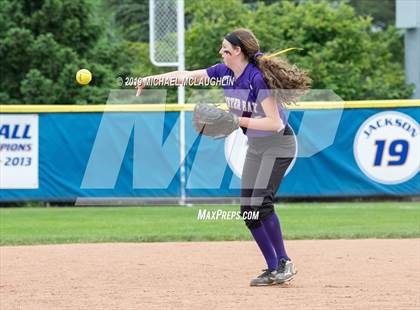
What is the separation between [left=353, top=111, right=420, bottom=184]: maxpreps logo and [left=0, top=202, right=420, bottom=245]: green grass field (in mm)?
607

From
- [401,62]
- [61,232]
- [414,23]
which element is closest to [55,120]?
[61,232]

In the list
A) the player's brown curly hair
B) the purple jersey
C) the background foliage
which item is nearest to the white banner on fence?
the background foliage

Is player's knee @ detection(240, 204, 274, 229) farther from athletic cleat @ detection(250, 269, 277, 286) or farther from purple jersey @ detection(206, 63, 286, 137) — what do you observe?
purple jersey @ detection(206, 63, 286, 137)

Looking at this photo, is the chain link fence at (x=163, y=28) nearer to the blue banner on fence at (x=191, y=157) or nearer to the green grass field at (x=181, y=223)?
the blue banner on fence at (x=191, y=157)

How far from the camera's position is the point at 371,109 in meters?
16.6

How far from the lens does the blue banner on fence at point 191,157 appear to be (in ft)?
53.6

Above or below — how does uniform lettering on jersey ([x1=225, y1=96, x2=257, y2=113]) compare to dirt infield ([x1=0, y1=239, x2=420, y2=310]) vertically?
above

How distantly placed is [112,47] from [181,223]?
1010 centimetres

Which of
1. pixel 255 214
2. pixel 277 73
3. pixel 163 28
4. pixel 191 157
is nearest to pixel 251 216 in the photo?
pixel 255 214

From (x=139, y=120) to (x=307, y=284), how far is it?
9.16 m

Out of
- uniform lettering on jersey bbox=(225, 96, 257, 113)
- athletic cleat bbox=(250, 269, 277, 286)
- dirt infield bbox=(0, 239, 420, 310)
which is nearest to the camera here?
dirt infield bbox=(0, 239, 420, 310)

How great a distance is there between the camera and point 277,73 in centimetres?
Answer: 732

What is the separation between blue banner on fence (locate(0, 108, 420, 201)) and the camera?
16344 millimetres

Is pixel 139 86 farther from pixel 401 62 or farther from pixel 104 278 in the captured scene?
pixel 401 62
